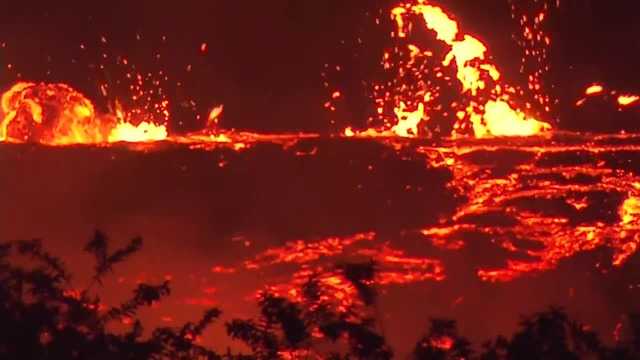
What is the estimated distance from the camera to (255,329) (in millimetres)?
8484

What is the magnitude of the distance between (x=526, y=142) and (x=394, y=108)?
4.51 meters

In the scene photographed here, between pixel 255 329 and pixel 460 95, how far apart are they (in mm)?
16775

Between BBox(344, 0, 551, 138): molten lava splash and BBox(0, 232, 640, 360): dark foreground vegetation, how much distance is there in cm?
1559

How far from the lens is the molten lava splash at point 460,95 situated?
24.5m

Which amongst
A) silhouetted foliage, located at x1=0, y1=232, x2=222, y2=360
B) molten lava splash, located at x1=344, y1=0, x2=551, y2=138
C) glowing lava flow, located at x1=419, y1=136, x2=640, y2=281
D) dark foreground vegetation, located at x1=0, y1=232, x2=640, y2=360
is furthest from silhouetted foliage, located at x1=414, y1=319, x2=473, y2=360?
molten lava splash, located at x1=344, y1=0, x2=551, y2=138

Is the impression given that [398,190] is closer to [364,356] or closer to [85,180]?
[85,180]

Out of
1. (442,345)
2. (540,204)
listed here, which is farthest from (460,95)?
(442,345)

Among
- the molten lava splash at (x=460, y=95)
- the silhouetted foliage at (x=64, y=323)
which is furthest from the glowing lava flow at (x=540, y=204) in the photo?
the silhouetted foliage at (x=64, y=323)

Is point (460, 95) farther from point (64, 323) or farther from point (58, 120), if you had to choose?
point (64, 323)

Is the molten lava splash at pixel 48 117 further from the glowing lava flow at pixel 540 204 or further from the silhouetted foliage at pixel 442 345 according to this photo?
the silhouetted foliage at pixel 442 345

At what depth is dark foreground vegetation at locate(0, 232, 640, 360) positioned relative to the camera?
7.62 meters

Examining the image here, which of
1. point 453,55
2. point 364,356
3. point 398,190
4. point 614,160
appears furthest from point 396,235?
point 364,356

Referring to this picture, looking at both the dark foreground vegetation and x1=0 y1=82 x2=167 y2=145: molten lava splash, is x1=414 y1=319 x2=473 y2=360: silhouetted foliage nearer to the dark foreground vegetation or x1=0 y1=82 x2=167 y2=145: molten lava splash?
the dark foreground vegetation

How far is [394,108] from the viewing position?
84.1 feet
